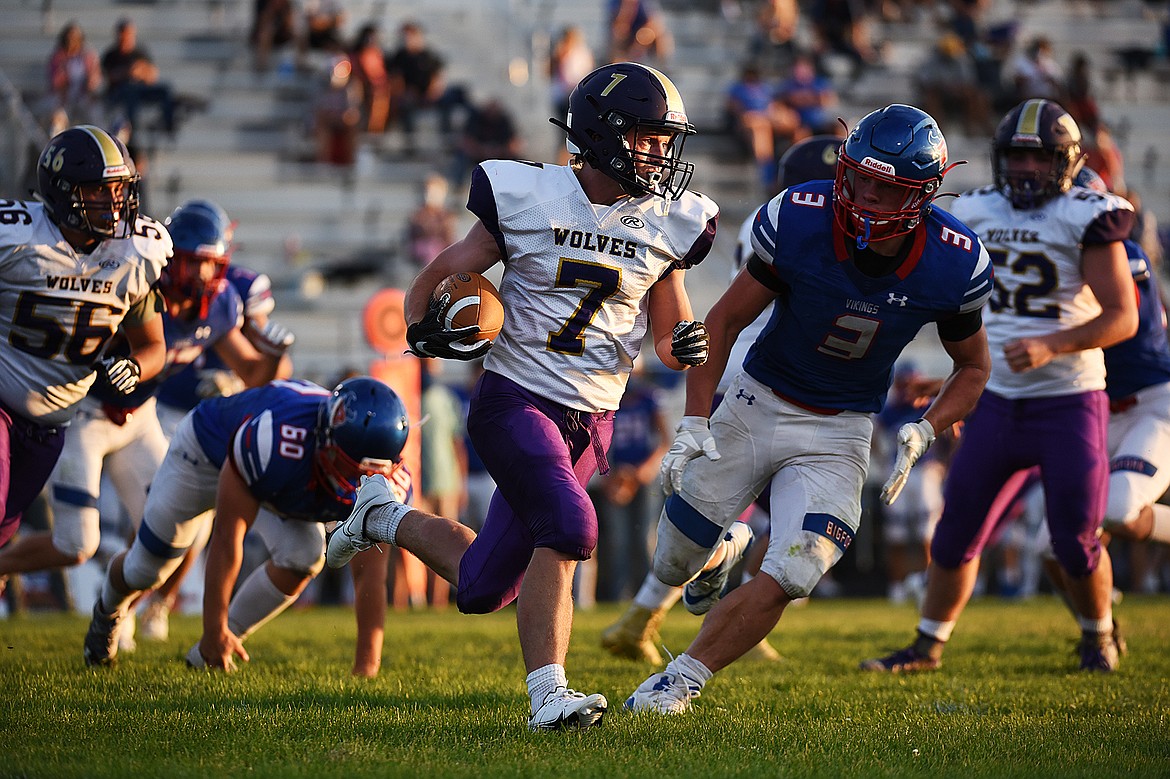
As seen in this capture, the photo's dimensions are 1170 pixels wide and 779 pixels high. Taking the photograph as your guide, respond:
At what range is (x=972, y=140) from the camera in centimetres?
1662

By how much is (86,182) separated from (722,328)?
246 cm

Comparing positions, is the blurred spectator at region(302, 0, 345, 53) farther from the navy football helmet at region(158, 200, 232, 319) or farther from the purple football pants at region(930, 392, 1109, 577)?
the purple football pants at region(930, 392, 1109, 577)

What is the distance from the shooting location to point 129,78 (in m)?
13.6

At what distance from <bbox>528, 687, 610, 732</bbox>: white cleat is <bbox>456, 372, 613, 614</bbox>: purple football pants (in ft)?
1.40

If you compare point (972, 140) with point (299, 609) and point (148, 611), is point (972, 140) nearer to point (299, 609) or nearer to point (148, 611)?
point (299, 609)

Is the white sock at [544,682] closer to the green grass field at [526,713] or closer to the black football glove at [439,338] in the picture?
the green grass field at [526,713]

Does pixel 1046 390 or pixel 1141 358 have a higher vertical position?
pixel 1141 358

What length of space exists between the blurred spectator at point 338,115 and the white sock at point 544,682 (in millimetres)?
11396

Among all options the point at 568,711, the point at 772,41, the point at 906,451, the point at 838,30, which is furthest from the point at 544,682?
the point at 838,30

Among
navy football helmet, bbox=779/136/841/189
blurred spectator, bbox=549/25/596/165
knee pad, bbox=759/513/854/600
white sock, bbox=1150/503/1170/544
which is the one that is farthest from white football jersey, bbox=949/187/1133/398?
blurred spectator, bbox=549/25/596/165

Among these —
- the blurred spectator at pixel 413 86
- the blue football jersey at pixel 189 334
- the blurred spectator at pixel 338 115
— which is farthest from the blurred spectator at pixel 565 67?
the blue football jersey at pixel 189 334

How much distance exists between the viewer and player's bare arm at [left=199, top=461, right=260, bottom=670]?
542cm

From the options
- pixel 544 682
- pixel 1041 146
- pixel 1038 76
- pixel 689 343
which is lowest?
pixel 544 682

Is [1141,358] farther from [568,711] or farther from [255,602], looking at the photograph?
[255,602]
